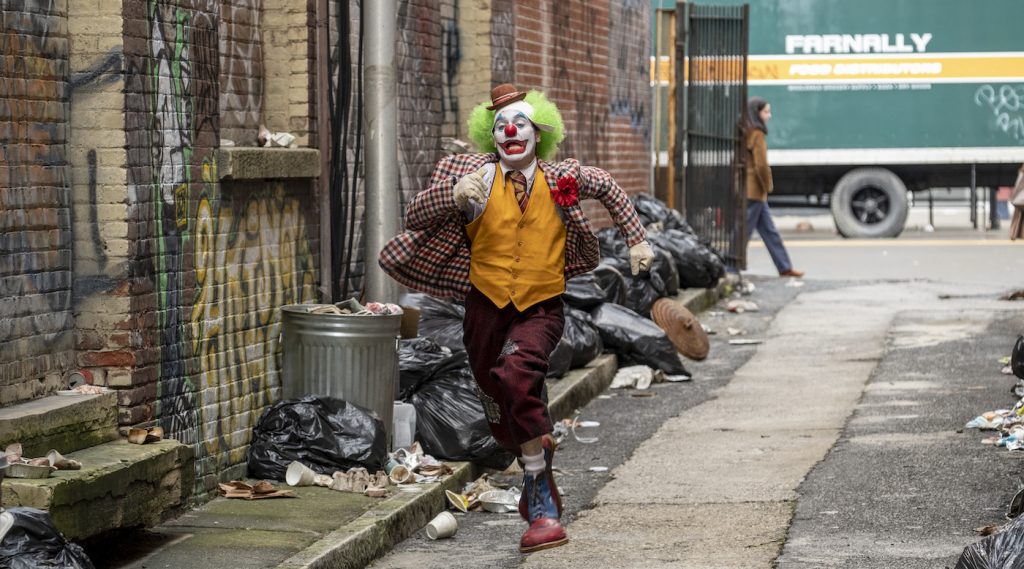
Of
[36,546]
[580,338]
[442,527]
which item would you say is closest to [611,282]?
[580,338]

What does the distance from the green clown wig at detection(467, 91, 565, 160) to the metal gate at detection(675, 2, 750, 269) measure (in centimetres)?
1012

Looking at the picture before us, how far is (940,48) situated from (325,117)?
52.6ft

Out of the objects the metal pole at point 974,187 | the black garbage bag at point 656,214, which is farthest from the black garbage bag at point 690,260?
the metal pole at point 974,187

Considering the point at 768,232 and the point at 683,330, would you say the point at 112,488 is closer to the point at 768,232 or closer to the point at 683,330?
the point at 683,330

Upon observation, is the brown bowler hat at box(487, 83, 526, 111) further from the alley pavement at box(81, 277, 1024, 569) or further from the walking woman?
the walking woman

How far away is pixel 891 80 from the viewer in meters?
22.1

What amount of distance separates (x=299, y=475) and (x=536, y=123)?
1764 millimetres

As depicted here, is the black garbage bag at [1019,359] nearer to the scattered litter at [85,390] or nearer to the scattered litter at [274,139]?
the scattered litter at [274,139]

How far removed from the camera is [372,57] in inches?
309

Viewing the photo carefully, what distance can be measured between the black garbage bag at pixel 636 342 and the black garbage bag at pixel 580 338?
368mm

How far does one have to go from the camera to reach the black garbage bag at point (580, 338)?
1005cm

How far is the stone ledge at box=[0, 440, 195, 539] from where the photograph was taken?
5.09 meters

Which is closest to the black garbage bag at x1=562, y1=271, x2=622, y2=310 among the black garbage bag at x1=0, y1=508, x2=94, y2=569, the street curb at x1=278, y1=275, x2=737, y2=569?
the street curb at x1=278, y1=275, x2=737, y2=569

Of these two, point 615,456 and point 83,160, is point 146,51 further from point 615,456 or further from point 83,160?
point 615,456
